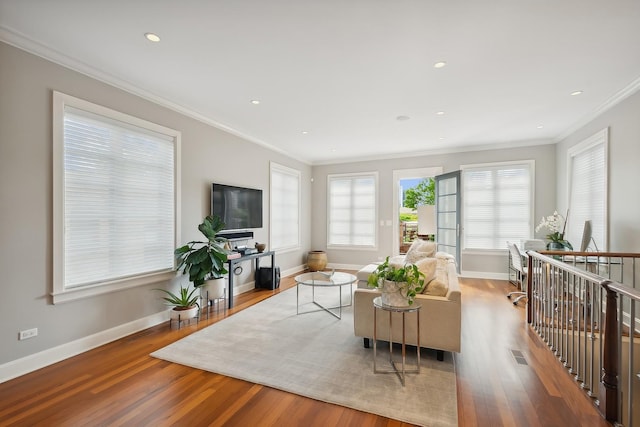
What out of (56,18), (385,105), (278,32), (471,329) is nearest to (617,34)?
(385,105)

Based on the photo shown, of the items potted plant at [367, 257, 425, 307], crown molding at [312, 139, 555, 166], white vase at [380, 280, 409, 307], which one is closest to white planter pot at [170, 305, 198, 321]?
potted plant at [367, 257, 425, 307]

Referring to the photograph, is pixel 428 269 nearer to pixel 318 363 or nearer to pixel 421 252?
pixel 421 252

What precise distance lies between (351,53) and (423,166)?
4.36 meters

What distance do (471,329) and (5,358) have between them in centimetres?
442

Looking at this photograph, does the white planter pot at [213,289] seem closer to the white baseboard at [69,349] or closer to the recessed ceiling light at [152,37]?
the white baseboard at [69,349]

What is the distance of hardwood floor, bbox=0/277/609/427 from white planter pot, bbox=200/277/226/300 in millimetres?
940

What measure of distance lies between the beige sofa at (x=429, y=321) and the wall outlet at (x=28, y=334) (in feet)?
9.33

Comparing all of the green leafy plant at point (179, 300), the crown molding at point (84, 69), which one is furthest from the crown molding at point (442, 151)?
the green leafy plant at point (179, 300)

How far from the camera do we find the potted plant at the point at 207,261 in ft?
11.6

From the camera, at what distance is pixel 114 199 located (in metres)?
3.04

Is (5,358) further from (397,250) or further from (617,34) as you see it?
(397,250)

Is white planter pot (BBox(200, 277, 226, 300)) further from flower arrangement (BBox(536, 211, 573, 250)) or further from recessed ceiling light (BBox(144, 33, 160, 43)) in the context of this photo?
flower arrangement (BBox(536, 211, 573, 250))

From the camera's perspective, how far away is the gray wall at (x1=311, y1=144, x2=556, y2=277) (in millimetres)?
5492

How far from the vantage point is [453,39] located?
235cm
